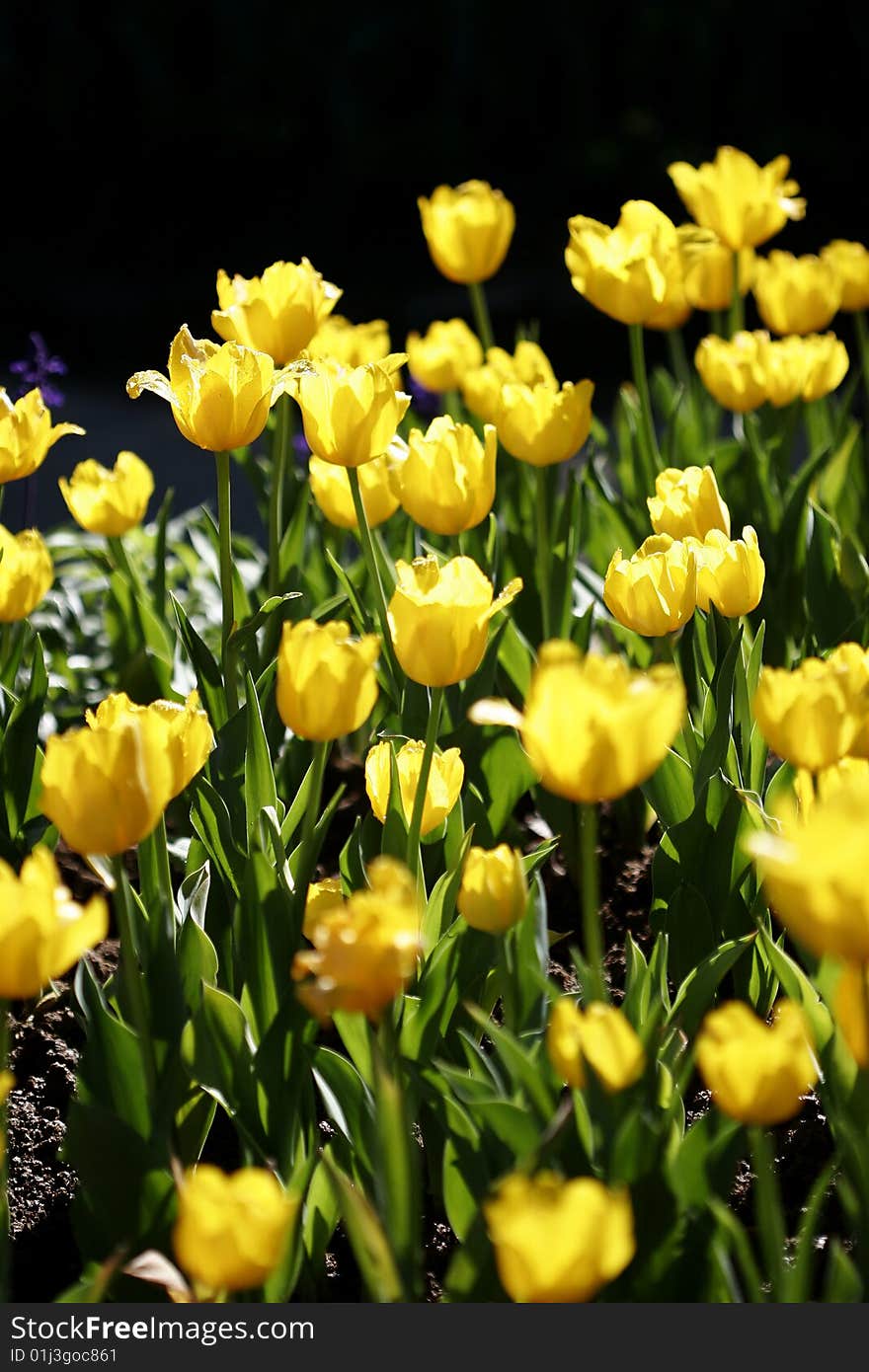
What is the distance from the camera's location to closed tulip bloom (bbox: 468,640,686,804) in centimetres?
108

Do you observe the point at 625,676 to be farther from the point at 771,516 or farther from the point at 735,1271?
the point at 771,516

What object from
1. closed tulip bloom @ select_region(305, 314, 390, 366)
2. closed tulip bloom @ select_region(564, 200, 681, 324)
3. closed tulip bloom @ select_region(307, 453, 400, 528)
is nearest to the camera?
closed tulip bloom @ select_region(307, 453, 400, 528)

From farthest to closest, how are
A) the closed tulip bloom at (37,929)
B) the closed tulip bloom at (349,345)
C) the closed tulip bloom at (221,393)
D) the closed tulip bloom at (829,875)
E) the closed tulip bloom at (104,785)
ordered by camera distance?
1. the closed tulip bloom at (349,345)
2. the closed tulip bloom at (221,393)
3. the closed tulip bloom at (104,785)
4. the closed tulip bloom at (37,929)
5. the closed tulip bloom at (829,875)

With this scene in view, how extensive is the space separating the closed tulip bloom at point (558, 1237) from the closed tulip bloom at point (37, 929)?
33cm

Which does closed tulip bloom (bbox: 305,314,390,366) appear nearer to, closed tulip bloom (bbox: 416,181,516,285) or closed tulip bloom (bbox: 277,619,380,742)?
closed tulip bloom (bbox: 416,181,516,285)

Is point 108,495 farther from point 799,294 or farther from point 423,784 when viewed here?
point 799,294

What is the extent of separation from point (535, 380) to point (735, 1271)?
1.22 m

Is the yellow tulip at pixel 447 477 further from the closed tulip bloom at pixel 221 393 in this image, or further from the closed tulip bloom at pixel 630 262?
the closed tulip bloom at pixel 630 262

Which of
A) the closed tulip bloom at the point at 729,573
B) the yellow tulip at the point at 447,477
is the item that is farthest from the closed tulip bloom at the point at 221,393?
the closed tulip bloom at the point at 729,573

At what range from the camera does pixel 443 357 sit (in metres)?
2.59

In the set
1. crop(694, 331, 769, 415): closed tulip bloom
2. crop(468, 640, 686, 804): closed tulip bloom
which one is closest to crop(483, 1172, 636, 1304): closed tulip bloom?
crop(468, 640, 686, 804): closed tulip bloom

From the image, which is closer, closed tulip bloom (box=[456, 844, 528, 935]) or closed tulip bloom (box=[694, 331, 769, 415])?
closed tulip bloom (box=[456, 844, 528, 935])

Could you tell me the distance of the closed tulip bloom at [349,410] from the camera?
1673 mm

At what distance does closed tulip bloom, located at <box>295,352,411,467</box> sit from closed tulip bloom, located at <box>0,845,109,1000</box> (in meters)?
0.74
